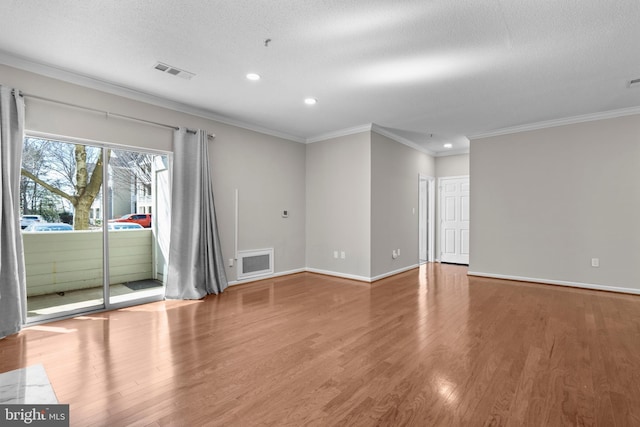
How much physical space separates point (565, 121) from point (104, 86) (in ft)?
21.7

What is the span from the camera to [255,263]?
554 cm

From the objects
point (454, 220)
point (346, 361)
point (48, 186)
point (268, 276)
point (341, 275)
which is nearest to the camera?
point (346, 361)

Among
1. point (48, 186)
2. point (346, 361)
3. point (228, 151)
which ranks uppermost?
point (228, 151)

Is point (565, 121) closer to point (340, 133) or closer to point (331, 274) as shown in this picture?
point (340, 133)

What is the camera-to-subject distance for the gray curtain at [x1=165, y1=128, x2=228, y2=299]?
14.5ft

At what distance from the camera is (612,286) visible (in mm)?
4762

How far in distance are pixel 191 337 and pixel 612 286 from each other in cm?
587

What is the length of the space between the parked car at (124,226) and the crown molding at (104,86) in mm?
1594

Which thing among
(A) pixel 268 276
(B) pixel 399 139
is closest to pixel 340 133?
(B) pixel 399 139

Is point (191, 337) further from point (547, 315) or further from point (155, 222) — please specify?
point (547, 315)

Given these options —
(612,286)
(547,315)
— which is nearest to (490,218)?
(612,286)

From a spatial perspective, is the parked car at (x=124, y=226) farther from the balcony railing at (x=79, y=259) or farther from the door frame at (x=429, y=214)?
the door frame at (x=429, y=214)

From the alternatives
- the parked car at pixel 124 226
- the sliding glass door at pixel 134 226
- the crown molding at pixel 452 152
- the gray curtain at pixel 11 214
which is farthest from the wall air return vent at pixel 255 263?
the crown molding at pixel 452 152

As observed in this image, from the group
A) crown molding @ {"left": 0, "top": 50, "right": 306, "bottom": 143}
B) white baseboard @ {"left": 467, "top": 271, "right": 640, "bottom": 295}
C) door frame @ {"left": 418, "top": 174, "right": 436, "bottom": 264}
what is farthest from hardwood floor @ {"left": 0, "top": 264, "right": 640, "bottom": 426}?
door frame @ {"left": 418, "top": 174, "right": 436, "bottom": 264}
